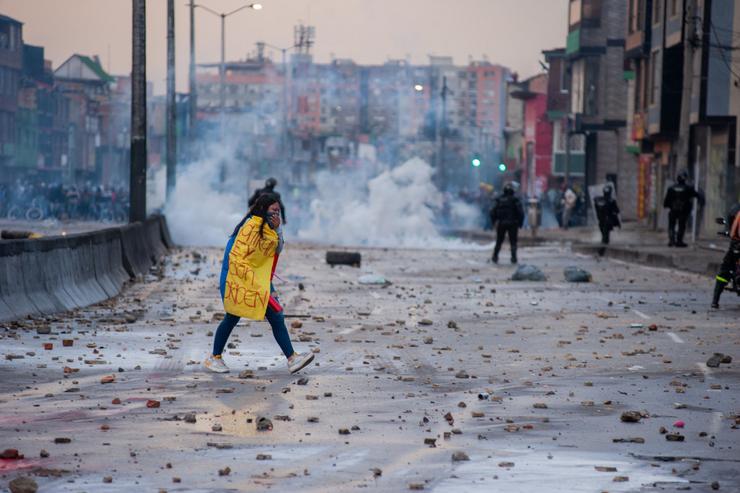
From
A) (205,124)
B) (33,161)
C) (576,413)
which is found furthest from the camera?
(205,124)

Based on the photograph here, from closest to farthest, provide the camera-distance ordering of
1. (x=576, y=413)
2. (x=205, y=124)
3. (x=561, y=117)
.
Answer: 1. (x=576, y=413)
2. (x=561, y=117)
3. (x=205, y=124)

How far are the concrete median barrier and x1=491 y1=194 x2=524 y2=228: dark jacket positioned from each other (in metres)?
9.85

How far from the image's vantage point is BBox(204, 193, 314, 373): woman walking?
13430 mm

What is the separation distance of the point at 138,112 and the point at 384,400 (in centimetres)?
2329

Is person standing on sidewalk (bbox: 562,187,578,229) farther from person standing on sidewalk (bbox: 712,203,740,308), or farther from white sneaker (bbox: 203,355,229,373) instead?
white sneaker (bbox: 203,355,229,373)

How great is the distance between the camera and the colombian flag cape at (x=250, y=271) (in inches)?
530

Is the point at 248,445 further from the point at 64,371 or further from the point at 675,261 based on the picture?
the point at 675,261

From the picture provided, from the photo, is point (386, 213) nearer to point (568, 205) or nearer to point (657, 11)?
point (568, 205)

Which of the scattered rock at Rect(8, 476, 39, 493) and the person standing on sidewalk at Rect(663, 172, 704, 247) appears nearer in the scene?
the scattered rock at Rect(8, 476, 39, 493)

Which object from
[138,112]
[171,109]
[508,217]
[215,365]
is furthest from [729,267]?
[171,109]

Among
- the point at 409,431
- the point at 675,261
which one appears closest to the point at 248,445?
the point at 409,431

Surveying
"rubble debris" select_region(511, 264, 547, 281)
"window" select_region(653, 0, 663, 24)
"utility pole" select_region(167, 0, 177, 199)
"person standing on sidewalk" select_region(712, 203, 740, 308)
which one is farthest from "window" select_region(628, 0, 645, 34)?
Answer: "person standing on sidewalk" select_region(712, 203, 740, 308)

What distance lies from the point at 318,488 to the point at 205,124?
178 meters

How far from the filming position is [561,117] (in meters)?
95.7
